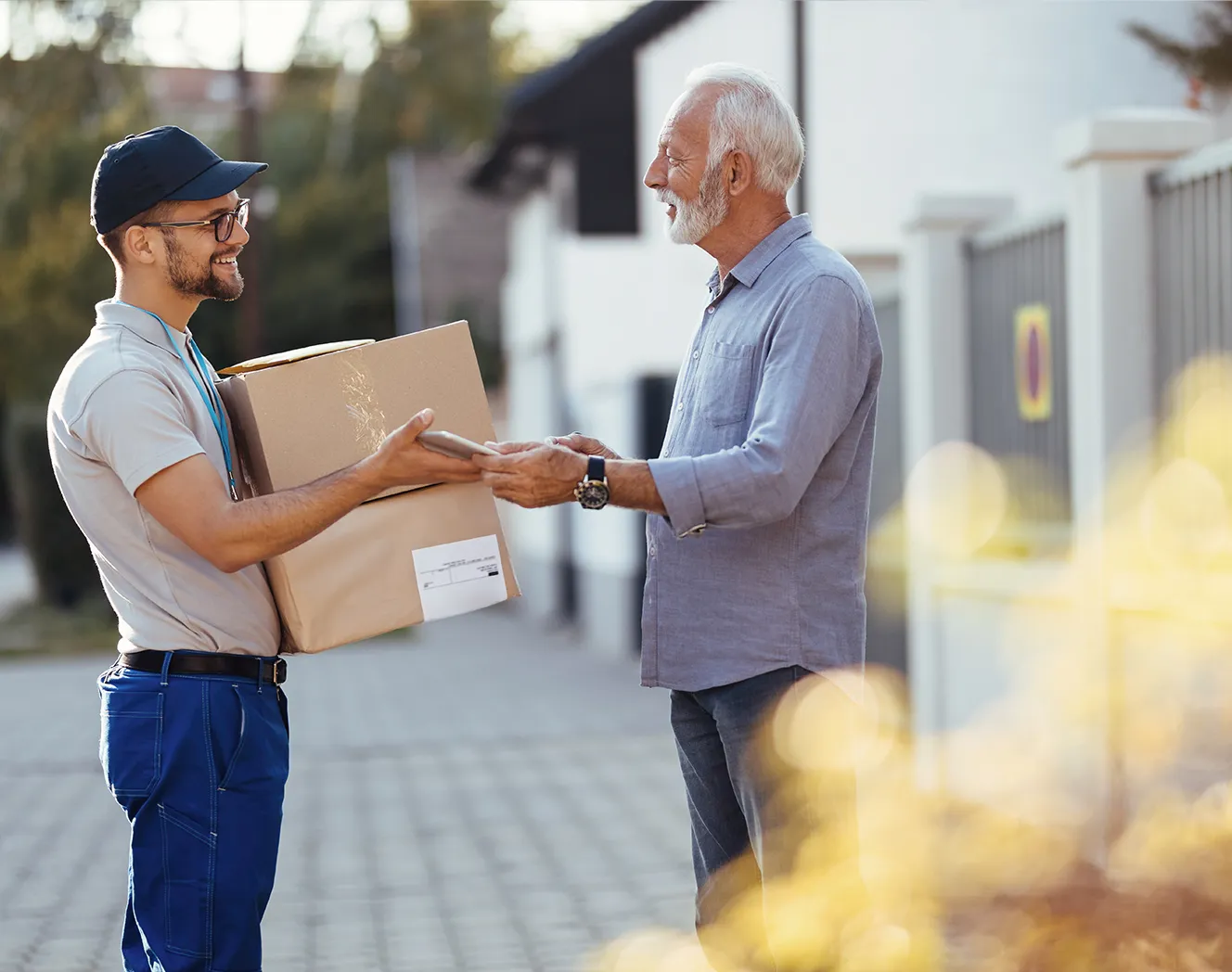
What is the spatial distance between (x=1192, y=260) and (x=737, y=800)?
133 inches

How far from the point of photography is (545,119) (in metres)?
18.2

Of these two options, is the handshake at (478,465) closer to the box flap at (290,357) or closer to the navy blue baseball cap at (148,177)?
the box flap at (290,357)

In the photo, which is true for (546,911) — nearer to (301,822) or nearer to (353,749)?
(301,822)

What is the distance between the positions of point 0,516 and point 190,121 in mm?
12405

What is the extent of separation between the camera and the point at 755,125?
3.04 metres

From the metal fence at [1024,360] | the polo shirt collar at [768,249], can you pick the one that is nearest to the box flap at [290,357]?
the polo shirt collar at [768,249]

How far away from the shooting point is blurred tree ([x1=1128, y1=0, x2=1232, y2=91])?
30.3ft

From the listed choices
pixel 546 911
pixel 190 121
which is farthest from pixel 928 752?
pixel 190 121

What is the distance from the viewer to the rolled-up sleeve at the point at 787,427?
2.79 meters

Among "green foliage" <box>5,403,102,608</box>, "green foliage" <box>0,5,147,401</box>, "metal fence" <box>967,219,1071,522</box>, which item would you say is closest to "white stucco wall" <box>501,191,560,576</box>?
"green foliage" <box>5,403,102,608</box>

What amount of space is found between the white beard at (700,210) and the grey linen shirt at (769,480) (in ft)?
0.33

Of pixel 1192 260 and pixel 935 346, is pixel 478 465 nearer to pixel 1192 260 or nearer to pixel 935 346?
pixel 1192 260

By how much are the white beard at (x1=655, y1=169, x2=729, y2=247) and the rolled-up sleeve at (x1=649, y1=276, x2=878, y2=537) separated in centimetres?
29

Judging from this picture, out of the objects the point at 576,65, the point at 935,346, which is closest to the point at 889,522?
the point at 935,346
